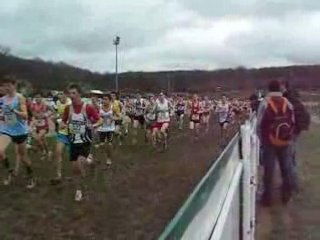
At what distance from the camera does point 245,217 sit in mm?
6328

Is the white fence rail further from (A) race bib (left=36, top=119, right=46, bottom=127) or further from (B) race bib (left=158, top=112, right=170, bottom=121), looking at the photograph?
(B) race bib (left=158, top=112, right=170, bottom=121)

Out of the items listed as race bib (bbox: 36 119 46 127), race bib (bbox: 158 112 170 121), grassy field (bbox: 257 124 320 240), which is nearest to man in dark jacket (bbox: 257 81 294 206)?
grassy field (bbox: 257 124 320 240)

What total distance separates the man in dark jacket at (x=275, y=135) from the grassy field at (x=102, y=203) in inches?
49.7

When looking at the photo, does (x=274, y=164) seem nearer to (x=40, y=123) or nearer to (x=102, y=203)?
(x=102, y=203)

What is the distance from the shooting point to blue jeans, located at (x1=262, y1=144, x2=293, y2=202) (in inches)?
443

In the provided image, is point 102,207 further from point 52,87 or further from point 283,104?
point 52,87

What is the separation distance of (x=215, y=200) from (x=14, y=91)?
9.12 m

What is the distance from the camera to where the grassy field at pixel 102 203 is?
30.1ft

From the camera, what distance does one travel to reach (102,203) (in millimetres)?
11281

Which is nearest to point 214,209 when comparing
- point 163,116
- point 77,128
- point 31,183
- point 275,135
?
point 275,135

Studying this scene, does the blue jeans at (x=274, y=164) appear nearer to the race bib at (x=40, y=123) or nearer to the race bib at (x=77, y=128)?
the race bib at (x=77, y=128)

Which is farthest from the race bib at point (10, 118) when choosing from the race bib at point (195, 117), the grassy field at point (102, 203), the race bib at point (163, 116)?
the race bib at point (195, 117)

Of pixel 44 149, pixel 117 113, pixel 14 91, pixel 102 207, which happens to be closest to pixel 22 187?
pixel 14 91

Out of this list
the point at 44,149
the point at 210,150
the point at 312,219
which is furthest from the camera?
the point at 210,150
